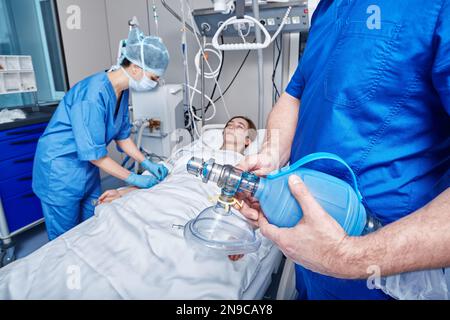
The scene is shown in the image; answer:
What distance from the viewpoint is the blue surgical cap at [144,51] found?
61.6 inches

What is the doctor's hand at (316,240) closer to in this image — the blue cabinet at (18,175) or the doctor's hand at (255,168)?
the doctor's hand at (255,168)

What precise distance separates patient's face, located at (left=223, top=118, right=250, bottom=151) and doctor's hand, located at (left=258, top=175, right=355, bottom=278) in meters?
1.73

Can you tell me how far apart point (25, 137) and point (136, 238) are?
5.07 feet

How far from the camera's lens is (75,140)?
1463mm

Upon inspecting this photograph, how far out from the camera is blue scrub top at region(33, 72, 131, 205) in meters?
1.47

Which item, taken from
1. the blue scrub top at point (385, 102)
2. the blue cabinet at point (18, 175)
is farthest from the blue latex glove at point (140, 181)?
the blue scrub top at point (385, 102)

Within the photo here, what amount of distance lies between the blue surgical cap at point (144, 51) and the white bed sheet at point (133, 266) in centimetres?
84

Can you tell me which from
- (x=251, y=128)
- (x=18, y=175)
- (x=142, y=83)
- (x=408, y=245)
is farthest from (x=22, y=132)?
(x=408, y=245)

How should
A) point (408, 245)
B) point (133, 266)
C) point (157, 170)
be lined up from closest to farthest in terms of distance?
1. point (408, 245)
2. point (133, 266)
3. point (157, 170)

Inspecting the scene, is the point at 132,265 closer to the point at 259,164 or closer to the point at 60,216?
the point at 259,164

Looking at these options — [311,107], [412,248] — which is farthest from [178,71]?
[412,248]

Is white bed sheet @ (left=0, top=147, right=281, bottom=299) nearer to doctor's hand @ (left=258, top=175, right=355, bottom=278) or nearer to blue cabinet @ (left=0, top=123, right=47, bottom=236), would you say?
doctor's hand @ (left=258, top=175, right=355, bottom=278)

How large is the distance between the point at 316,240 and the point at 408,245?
0.12m

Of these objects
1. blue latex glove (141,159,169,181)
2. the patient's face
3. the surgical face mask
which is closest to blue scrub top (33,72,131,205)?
the surgical face mask
